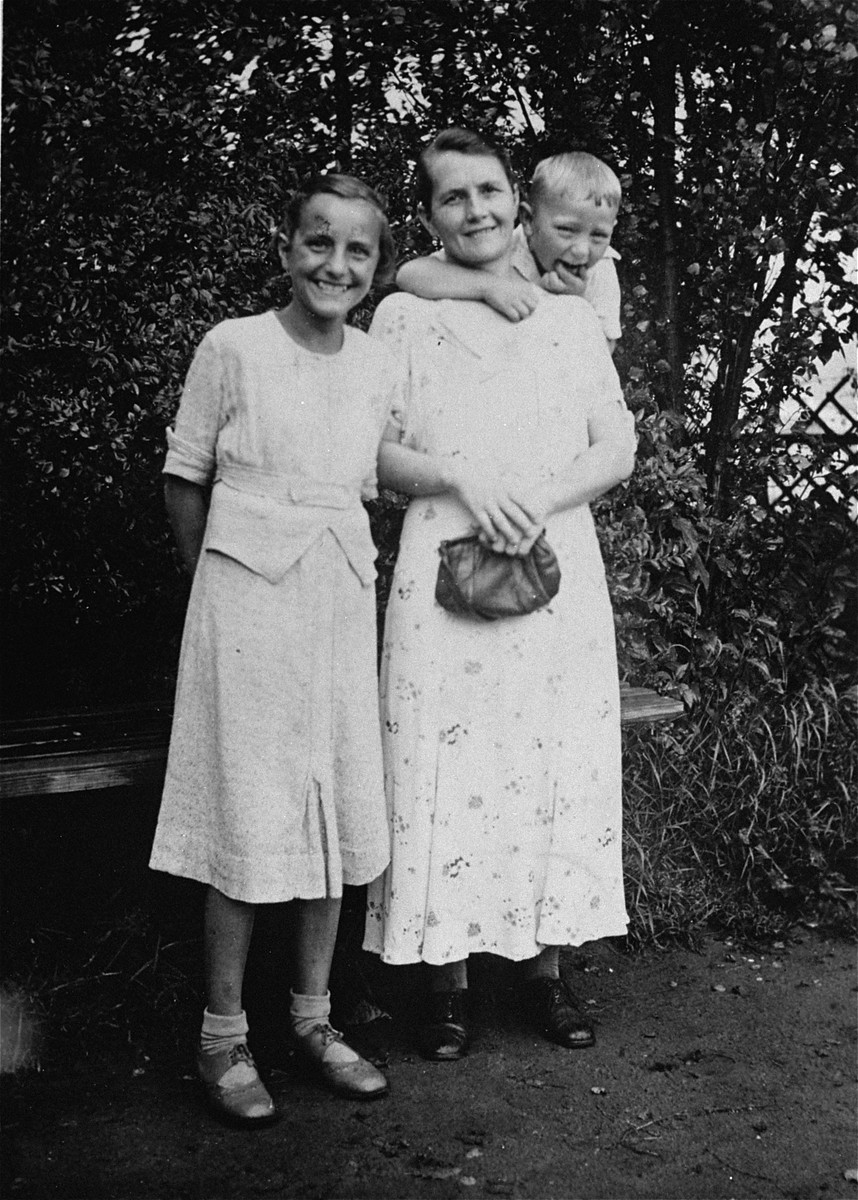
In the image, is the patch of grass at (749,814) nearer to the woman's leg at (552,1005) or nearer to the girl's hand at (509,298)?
the woman's leg at (552,1005)

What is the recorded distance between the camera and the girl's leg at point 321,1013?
8.90ft

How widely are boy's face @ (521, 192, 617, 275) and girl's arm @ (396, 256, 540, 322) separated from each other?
14 cm

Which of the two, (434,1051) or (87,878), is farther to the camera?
(87,878)

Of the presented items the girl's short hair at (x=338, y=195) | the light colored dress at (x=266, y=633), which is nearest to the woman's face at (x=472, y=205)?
the girl's short hair at (x=338, y=195)

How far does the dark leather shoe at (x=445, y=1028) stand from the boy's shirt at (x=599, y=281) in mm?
1753

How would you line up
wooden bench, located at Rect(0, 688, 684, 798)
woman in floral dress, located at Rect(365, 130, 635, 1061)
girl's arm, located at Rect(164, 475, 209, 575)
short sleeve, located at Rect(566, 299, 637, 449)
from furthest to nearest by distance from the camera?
short sleeve, located at Rect(566, 299, 637, 449), woman in floral dress, located at Rect(365, 130, 635, 1061), wooden bench, located at Rect(0, 688, 684, 798), girl's arm, located at Rect(164, 475, 209, 575)

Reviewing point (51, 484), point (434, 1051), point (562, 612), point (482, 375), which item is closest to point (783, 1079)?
point (434, 1051)

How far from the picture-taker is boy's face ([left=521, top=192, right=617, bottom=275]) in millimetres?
2953

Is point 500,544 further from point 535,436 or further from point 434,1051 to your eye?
point 434,1051

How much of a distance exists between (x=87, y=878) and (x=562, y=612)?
1552 millimetres

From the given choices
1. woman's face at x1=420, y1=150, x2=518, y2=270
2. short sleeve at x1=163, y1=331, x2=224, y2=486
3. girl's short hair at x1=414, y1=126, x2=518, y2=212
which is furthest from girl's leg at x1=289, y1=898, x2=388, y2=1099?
girl's short hair at x1=414, y1=126, x2=518, y2=212

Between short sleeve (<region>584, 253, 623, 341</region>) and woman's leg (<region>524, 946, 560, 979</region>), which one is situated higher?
short sleeve (<region>584, 253, 623, 341</region>)

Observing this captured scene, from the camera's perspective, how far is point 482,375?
9.57 feet

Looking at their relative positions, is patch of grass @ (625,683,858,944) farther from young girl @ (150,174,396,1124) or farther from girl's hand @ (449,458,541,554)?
young girl @ (150,174,396,1124)
